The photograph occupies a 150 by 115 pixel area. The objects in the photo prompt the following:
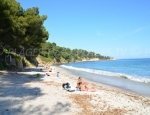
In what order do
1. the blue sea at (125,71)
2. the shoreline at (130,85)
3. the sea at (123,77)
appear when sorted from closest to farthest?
the shoreline at (130,85), the sea at (123,77), the blue sea at (125,71)

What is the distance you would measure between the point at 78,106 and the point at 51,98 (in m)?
2.58

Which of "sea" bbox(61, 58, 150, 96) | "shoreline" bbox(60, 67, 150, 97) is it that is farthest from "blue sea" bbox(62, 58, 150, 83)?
"shoreline" bbox(60, 67, 150, 97)

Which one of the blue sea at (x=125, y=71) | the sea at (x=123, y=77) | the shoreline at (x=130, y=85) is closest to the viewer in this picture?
the shoreline at (x=130, y=85)

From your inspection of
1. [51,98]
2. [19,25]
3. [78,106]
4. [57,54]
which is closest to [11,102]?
[51,98]

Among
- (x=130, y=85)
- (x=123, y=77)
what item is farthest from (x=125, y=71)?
(x=130, y=85)

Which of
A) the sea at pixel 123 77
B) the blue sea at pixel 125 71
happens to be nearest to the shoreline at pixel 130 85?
the sea at pixel 123 77

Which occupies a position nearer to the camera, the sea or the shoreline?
the shoreline

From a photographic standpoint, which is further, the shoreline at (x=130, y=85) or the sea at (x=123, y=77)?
the sea at (x=123, y=77)

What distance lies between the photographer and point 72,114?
1287 cm

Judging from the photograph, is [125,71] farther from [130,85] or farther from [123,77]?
[130,85]

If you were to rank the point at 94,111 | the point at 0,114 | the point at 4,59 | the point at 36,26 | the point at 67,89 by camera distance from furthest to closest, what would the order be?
the point at 4,59
the point at 36,26
the point at 67,89
the point at 94,111
the point at 0,114

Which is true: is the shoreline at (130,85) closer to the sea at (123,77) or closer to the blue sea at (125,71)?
the sea at (123,77)

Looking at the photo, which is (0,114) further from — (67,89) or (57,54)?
(57,54)

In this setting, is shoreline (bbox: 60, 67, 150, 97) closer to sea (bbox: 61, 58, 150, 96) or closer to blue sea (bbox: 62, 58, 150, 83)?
sea (bbox: 61, 58, 150, 96)
